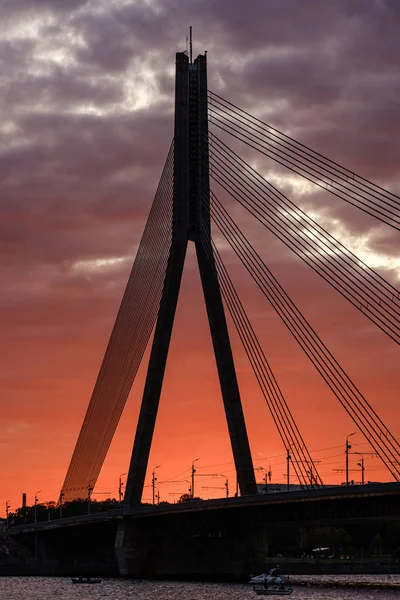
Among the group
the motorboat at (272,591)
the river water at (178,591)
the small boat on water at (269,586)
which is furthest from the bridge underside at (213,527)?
the motorboat at (272,591)

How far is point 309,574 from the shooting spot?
5723 inches

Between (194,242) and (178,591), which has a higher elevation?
(194,242)

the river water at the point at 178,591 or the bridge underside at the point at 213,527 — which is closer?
the bridge underside at the point at 213,527

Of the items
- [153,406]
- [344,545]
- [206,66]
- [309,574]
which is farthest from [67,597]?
[344,545]

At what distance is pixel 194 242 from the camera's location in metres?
89.7

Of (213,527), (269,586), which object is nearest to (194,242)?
(213,527)

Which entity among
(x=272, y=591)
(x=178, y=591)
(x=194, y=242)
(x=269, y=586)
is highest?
(x=194, y=242)

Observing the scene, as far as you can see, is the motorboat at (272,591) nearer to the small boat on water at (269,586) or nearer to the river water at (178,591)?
the small boat on water at (269,586)

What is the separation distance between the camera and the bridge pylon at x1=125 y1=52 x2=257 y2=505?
8875 centimetres

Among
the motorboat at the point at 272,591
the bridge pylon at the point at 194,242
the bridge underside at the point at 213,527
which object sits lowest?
the motorboat at the point at 272,591

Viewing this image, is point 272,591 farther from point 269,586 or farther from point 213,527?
point 213,527

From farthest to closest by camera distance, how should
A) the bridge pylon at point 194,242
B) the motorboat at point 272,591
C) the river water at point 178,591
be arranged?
the motorboat at point 272,591 < the bridge pylon at point 194,242 < the river water at point 178,591

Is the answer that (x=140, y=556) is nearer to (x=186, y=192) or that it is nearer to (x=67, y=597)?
(x=67, y=597)

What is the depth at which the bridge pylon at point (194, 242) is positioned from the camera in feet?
291
